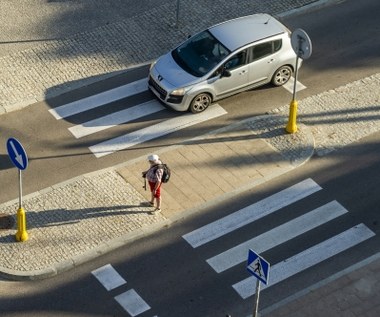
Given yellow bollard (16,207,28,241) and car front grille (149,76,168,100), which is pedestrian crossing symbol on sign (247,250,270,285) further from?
car front grille (149,76,168,100)

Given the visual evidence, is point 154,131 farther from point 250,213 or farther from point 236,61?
point 250,213

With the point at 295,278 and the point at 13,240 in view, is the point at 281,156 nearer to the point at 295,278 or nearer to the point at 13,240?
the point at 295,278

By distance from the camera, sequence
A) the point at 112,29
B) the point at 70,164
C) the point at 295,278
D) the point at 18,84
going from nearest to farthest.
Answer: the point at 295,278
the point at 70,164
the point at 18,84
the point at 112,29

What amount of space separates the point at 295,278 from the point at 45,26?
1091cm

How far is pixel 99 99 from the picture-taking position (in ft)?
90.5

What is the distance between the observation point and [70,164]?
84.1 feet

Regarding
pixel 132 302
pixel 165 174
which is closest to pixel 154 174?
pixel 165 174

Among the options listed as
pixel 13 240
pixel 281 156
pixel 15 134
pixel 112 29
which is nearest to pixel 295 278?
pixel 281 156

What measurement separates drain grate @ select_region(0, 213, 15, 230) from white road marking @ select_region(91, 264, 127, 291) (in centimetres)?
223

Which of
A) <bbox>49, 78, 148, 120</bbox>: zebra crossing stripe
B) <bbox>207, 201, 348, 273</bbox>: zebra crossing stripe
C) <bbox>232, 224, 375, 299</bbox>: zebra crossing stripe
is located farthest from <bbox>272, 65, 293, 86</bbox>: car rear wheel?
<bbox>232, 224, 375, 299</bbox>: zebra crossing stripe

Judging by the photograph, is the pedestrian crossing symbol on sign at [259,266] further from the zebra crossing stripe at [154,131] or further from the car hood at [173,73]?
the car hood at [173,73]

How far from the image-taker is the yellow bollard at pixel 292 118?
2623 cm

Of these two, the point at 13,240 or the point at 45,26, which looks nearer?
the point at 13,240

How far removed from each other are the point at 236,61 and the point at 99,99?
140 inches
